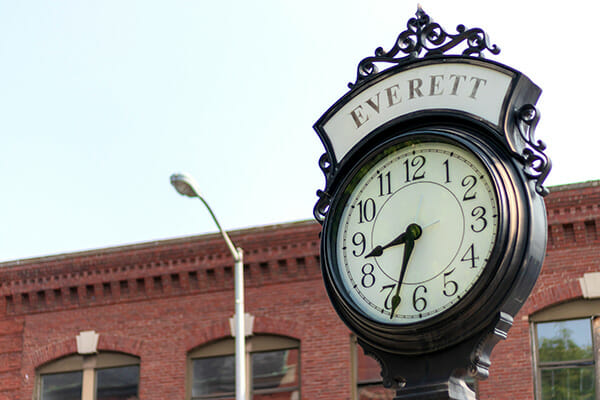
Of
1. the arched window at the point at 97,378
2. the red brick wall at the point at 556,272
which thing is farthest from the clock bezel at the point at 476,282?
the arched window at the point at 97,378

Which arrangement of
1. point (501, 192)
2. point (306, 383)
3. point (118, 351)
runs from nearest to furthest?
point (501, 192)
point (306, 383)
point (118, 351)

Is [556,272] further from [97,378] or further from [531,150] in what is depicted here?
[531,150]

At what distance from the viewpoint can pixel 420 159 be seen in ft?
13.5

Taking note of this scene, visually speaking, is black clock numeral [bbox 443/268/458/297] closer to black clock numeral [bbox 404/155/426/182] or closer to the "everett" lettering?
black clock numeral [bbox 404/155/426/182]

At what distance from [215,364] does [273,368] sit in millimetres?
1214

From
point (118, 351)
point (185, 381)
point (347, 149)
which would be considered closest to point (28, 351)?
point (118, 351)

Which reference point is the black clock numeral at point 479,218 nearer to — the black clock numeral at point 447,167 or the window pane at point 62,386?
the black clock numeral at point 447,167

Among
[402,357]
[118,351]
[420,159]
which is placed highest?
[118,351]

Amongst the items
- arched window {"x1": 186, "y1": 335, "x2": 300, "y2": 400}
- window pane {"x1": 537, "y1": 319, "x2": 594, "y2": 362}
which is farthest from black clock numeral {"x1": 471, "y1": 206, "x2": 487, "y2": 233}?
arched window {"x1": 186, "y1": 335, "x2": 300, "y2": 400}

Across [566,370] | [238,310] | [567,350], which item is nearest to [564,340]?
[567,350]

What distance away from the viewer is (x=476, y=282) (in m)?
3.72

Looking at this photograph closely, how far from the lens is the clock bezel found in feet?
12.1

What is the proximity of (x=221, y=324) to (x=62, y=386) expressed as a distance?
366cm

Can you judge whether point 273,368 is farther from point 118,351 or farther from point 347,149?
point 347,149
